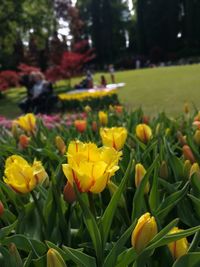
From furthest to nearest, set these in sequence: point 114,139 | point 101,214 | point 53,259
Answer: point 114,139 → point 101,214 → point 53,259

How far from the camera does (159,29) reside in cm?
5097

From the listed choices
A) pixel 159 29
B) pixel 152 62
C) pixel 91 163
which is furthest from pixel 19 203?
pixel 159 29

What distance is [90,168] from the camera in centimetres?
114

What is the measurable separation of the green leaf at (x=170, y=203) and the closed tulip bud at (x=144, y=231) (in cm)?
30

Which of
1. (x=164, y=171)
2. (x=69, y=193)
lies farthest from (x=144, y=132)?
(x=69, y=193)

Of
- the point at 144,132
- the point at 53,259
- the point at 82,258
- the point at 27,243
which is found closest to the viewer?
the point at 53,259

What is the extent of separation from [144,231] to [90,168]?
0.22 meters

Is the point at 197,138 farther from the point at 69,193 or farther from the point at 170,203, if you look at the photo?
the point at 69,193

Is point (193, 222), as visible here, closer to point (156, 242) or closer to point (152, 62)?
point (156, 242)

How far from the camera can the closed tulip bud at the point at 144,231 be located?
3.34ft

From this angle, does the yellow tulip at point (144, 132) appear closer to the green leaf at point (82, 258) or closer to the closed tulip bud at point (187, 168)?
the closed tulip bud at point (187, 168)

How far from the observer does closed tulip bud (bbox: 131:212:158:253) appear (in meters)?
1.02

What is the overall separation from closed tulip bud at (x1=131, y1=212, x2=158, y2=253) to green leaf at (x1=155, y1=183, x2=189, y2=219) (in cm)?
30

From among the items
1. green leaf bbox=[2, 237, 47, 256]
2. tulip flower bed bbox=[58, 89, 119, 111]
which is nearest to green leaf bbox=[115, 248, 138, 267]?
green leaf bbox=[2, 237, 47, 256]
